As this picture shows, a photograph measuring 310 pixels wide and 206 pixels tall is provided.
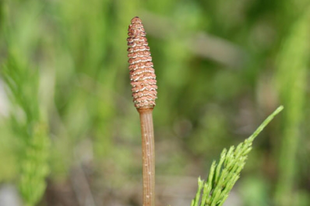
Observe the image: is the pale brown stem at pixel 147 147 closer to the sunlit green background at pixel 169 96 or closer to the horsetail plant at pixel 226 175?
the horsetail plant at pixel 226 175

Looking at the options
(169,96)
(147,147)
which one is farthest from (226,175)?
(169,96)

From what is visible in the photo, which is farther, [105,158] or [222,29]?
[222,29]

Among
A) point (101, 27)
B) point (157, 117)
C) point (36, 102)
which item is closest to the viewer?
point (36, 102)

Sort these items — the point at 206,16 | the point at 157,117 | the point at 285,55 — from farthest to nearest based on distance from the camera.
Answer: the point at 206,16 < the point at 157,117 < the point at 285,55

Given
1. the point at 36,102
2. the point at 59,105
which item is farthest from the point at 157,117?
the point at 36,102

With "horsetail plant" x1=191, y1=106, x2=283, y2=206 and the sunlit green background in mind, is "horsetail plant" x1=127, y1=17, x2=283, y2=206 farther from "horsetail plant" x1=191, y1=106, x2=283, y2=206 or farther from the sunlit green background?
the sunlit green background

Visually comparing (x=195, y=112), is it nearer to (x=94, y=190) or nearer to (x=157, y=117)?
(x=157, y=117)
